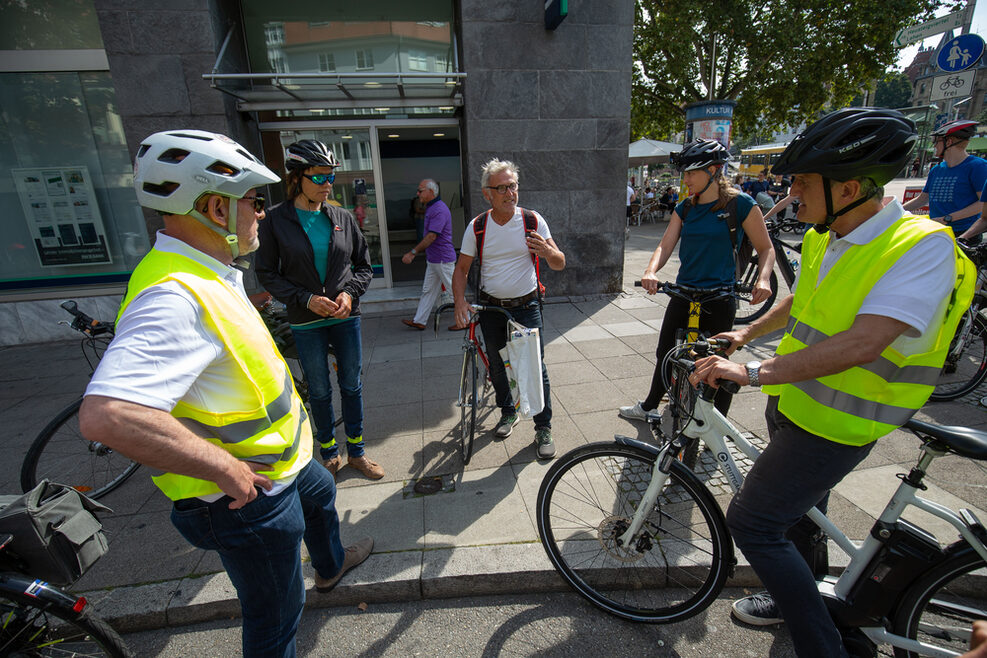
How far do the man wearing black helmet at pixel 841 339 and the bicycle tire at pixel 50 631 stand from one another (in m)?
2.41

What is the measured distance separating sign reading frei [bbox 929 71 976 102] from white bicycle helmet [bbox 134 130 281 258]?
9.31 m

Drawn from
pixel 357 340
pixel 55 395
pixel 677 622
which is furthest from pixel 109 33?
pixel 677 622

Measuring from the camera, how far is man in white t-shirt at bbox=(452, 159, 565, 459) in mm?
3365

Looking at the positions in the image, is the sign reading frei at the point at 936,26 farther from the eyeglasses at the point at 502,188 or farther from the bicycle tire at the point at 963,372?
the eyeglasses at the point at 502,188

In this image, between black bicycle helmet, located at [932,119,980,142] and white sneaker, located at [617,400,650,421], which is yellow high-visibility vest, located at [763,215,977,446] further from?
black bicycle helmet, located at [932,119,980,142]

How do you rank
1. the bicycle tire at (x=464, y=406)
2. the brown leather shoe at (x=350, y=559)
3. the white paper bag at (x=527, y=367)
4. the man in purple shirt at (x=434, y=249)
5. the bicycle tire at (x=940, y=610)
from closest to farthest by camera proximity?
the bicycle tire at (x=940, y=610), the brown leather shoe at (x=350, y=559), the white paper bag at (x=527, y=367), the bicycle tire at (x=464, y=406), the man in purple shirt at (x=434, y=249)

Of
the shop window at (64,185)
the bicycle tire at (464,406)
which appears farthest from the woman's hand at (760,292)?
the shop window at (64,185)

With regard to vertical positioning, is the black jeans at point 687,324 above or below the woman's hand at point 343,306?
below

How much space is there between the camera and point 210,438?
4.76 feet

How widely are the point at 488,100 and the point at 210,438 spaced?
21.2ft

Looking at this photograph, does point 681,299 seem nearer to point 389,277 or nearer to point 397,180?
point 389,277

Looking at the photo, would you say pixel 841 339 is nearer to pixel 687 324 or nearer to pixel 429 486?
pixel 687 324

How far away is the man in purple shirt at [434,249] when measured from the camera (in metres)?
6.48

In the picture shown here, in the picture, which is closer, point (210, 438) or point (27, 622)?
point (210, 438)
